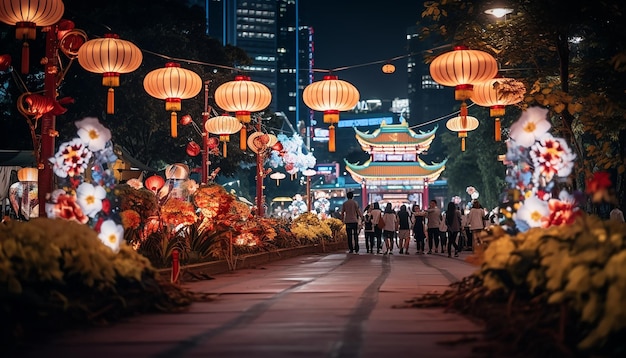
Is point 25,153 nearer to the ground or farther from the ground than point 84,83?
nearer to the ground

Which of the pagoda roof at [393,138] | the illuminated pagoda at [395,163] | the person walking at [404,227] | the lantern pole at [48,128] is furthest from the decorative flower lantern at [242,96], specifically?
the pagoda roof at [393,138]

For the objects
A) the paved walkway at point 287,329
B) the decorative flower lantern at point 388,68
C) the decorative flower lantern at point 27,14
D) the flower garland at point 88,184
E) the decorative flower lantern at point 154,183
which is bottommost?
the paved walkway at point 287,329

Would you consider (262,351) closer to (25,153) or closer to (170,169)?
(25,153)

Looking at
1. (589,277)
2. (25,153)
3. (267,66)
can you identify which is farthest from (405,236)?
(267,66)

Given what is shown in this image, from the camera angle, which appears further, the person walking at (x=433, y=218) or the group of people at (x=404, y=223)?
the person walking at (x=433, y=218)

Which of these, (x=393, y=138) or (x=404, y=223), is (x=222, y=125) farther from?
(x=393, y=138)

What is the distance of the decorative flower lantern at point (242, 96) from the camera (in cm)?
2194

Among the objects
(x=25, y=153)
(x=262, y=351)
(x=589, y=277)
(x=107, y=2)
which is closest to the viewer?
(x=589, y=277)

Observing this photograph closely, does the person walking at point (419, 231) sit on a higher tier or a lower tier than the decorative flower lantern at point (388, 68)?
lower

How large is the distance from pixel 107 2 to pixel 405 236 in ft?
61.0

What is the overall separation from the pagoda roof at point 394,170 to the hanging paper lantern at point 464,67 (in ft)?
153

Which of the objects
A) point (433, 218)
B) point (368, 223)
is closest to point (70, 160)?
point (433, 218)

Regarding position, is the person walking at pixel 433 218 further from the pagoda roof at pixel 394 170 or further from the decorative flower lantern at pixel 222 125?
the pagoda roof at pixel 394 170

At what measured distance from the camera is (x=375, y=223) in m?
28.3
